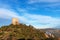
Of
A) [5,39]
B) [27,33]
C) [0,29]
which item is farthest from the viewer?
[0,29]

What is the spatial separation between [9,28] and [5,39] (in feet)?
21.7

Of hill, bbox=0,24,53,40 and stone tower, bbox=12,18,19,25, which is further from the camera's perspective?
stone tower, bbox=12,18,19,25

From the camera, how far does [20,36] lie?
45.2 metres

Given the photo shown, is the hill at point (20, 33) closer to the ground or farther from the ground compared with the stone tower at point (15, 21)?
closer to the ground

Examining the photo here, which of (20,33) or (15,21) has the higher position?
(15,21)

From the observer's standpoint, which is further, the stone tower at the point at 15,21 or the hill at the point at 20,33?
the stone tower at the point at 15,21

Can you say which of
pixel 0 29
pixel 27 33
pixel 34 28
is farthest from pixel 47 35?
pixel 0 29

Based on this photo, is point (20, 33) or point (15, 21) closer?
point (20, 33)

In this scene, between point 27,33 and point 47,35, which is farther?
point 47,35

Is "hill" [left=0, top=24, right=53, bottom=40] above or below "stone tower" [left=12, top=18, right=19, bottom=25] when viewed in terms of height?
below

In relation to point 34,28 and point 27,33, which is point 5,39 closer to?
point 27,33

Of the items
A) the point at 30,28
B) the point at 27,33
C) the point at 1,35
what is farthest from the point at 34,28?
the point at 1,35

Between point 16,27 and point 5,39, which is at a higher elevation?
point 16,27

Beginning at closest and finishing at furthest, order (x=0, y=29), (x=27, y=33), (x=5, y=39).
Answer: (x=5, y=39) → (x=27, y=33) → (x=0, y=29)
